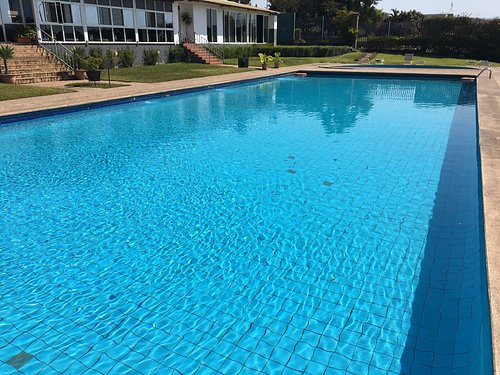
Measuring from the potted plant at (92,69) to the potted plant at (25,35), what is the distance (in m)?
2.39

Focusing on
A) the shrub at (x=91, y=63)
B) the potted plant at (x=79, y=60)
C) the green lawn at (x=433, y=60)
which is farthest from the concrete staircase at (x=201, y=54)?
the green lawn at (x=433, y=60)

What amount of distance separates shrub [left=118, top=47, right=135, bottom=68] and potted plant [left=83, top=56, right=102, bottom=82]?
395 cm

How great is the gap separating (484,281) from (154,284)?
2848mm

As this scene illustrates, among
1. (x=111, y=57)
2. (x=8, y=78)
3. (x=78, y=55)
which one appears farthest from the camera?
(x=111, y=57)

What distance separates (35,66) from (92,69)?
6.96ft

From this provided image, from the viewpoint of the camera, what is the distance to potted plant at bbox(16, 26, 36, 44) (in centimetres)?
1597

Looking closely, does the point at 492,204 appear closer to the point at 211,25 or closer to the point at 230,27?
the point at 211,25

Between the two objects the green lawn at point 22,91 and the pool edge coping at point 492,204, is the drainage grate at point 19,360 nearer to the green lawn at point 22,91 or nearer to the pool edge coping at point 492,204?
the pool edge coping at point 492,204

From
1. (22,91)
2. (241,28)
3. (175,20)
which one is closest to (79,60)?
(22,91)

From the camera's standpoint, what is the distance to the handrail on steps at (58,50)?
16.4 metres

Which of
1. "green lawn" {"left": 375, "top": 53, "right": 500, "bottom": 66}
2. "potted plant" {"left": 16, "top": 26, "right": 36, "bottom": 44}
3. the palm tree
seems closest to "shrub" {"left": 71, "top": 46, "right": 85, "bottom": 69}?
"potted plant" {"left": 16, "top": 26, "right": 36, "bottom": 44}

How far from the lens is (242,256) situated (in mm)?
4379

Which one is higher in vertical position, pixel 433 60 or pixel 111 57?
pixel 111 57

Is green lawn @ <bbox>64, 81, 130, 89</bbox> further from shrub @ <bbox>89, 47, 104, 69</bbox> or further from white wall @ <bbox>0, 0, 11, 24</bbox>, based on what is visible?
white wall @ <bbox>0, 0, 11, 24</bbox>
